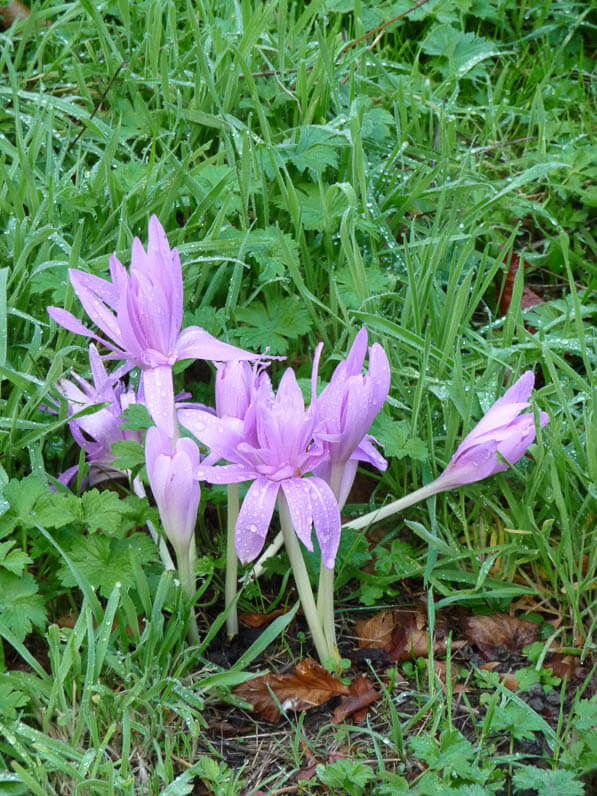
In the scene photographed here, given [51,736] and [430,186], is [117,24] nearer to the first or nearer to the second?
[430,186]

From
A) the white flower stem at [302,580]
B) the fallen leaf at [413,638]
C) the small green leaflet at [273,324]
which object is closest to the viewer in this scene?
the white flower stem at [302,580]

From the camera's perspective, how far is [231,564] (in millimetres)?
2119

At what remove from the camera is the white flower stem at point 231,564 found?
6.85 feet

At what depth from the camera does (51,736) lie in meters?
1.90

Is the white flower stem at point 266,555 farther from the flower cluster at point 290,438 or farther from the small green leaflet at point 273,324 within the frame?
the small green leaflet at point 273,324

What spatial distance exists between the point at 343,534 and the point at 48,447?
75cm

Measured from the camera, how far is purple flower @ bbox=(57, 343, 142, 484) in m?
2.22

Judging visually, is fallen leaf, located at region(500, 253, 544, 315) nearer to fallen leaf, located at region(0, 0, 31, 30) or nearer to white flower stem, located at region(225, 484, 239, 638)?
white flower stem, located at region(225, 484, 239, 638)

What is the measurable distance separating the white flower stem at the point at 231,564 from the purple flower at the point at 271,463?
7.7 inches

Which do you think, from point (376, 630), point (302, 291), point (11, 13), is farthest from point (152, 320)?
point (11, 13)

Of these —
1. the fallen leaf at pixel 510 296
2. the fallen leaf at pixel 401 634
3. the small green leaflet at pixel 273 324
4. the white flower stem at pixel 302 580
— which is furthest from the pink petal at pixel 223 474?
the fallen leaf at pixel 510 296

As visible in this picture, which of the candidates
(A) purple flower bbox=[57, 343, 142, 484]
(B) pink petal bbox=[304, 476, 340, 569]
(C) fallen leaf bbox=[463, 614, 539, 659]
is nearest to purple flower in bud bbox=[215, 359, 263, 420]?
(B) pink petal bbox=[304, 476, 340, 569]

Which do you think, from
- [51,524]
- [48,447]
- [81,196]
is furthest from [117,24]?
[51,524]

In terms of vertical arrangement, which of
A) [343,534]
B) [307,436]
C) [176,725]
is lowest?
[176,725]
